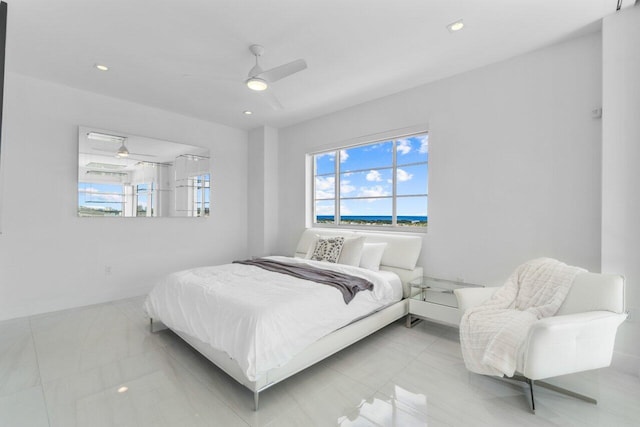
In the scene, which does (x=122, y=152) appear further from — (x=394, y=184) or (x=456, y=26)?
(x=456, y=26)

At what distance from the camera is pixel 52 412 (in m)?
1.83

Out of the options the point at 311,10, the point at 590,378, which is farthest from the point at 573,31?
the point at 590,378

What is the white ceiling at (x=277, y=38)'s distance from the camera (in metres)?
2.27

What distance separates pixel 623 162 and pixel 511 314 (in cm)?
154

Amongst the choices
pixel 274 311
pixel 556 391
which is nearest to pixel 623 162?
pixel 556 391

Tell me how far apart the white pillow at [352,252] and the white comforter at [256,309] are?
1.20 feet

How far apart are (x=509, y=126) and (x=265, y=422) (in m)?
3.42

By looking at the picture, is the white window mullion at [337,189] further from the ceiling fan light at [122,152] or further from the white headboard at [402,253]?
the ceiling fan light at [122,152]

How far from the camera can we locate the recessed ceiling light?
2439 millimetres

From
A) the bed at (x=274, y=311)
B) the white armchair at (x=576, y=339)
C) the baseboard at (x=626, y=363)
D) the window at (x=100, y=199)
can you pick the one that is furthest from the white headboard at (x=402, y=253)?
the window at (x=100, y=199)

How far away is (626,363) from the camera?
92.4 inches

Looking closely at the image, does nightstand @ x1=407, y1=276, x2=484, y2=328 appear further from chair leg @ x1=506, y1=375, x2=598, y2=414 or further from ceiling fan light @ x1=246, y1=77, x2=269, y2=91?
ceiling fan light @ x1=246, y1=77, x2=269, y2=91

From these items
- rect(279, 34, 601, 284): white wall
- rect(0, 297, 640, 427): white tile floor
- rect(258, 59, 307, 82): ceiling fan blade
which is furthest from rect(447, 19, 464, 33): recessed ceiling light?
rect(0, 297, 640, 427): white tile floor

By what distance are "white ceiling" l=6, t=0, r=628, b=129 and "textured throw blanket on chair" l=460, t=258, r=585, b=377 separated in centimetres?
206
